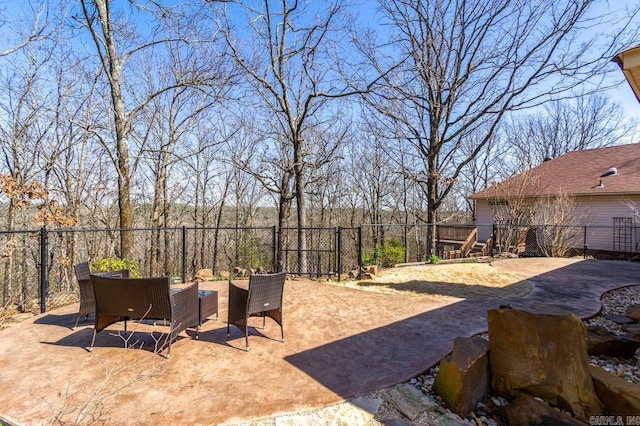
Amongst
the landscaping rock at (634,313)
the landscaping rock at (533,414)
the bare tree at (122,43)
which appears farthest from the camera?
the bare tree at (122,43)

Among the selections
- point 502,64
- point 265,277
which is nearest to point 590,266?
point 502,64

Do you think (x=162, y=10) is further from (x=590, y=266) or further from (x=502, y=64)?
(x=590, y=266)

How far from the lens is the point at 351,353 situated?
10.2 feet

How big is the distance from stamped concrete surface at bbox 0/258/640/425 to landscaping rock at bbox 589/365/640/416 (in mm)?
602

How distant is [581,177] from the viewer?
530 inches

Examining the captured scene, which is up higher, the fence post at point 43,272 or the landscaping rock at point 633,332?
the fence post at point 43,272

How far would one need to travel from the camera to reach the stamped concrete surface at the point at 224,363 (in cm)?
221

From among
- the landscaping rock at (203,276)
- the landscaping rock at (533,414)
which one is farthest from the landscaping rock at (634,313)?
the landscaping rock at (203,276)

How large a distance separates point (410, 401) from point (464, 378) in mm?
435

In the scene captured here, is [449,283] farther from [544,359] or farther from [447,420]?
[447,420]

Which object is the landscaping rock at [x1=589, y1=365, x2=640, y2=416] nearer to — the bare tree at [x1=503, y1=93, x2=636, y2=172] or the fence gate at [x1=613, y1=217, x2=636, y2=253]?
the fence gate at [x1=613, y1=217, x2=636, y2=253]

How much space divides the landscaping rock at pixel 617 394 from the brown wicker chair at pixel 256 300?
8.81 ft

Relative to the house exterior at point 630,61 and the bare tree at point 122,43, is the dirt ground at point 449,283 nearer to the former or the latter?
the house exterior at point 630,61

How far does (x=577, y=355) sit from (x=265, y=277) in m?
2.67
